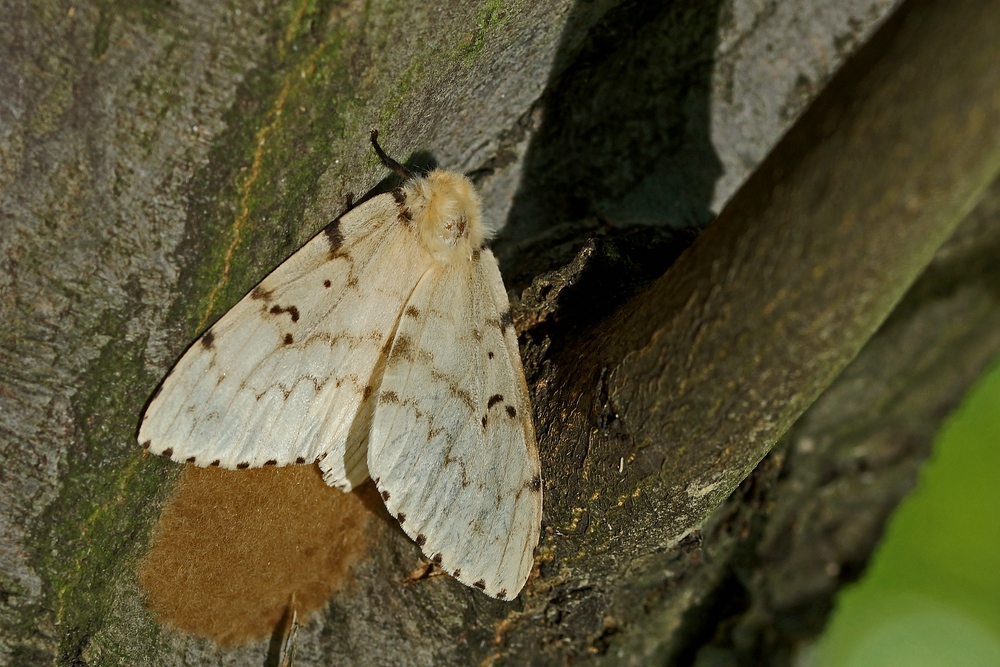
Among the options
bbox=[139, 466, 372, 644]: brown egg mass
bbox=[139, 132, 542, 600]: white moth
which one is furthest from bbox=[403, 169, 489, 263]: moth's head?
bbox=[139, 466, 372, 644]: brown egg mass

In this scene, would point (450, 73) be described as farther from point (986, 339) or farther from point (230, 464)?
point (986, 339)

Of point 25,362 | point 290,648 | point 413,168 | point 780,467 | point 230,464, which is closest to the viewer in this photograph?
point 25,362

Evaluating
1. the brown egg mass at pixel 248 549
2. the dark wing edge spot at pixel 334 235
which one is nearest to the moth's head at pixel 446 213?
the dark wing edge spot at pixel 334 235

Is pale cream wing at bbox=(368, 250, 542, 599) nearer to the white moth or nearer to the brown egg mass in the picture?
the white moth

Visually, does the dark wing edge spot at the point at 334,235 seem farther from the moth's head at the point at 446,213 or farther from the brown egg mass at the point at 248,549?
the brown egg mass at the point at 248,549

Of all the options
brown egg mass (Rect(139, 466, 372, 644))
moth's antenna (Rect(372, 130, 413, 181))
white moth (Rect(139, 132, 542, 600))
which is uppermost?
moth's antenna (Rect(372, 130, 413, 181))

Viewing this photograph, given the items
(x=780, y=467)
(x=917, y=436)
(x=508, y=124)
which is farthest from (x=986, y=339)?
(x=508, y=124)

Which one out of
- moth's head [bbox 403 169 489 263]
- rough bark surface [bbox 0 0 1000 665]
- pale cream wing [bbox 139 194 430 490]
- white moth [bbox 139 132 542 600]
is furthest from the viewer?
moth's head [bbox 403 169 489 263]
